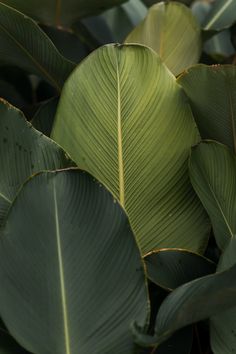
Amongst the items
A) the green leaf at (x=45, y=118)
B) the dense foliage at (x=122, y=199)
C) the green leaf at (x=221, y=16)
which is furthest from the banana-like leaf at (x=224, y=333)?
the green leaf at (x=221, y=16)

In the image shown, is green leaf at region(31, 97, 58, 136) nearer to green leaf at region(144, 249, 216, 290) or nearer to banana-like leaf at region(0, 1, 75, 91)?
banana-like leaf at region(0, 1, 75, 91)

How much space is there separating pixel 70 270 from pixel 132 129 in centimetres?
17

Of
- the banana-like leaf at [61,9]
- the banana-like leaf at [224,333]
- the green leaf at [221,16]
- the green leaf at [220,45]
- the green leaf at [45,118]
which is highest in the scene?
the banana-like leaf at [61,9]

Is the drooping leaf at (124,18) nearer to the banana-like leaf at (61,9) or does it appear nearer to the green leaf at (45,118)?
the banana-like leaf at (61,9)

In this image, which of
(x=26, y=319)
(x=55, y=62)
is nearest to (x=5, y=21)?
(x=55, y=62)

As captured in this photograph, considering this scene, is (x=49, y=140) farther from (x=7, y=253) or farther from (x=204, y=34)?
(x=204, y=34)

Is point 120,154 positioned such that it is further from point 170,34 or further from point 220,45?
point 220,45

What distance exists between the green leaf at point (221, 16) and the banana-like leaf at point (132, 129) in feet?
1.01

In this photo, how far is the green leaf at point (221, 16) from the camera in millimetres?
908

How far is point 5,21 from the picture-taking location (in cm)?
70

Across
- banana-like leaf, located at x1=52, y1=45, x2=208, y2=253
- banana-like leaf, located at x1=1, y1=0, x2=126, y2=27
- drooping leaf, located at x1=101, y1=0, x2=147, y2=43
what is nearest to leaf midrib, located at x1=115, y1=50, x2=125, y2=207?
banana-like leaf, located at x1=52, y1=45, x2=208, y2=253

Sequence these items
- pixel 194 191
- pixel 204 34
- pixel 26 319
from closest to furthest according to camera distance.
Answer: pixel 26 319, pixel 194 191, pixel 204 34

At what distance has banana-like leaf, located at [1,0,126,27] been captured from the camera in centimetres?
87

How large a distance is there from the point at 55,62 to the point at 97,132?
0.14 metres
